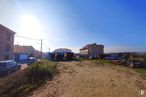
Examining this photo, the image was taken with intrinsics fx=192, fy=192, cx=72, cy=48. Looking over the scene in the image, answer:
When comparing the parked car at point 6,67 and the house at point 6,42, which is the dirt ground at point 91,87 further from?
the house at point 6,42

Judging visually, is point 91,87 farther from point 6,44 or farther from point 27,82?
point 6,44

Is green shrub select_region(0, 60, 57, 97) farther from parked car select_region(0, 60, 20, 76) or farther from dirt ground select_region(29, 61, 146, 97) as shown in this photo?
parked car select_region(0, 60, 20, 76)

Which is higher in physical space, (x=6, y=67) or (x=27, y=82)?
(x=6, y=67)

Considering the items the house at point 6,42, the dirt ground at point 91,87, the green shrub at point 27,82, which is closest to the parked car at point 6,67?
the green shrub at point 27,82

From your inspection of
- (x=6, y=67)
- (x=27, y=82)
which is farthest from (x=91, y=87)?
(x=6, y=67)

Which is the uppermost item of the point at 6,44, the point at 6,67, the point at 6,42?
the point at 6,42

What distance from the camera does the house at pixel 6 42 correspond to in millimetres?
45062

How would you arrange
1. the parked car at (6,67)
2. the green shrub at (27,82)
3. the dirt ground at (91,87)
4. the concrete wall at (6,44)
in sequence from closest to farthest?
the dirt ground at (91,87) < the green shrub at (27,82) < the parked car at (6,67) < the concrete wall at (6,44)

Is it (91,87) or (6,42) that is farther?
(6,42)

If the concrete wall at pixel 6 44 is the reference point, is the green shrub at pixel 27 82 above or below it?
below

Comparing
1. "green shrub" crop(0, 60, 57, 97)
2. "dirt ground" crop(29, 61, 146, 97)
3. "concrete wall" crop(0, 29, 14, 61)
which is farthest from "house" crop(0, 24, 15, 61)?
"dirt ground" crop(29, 61, 146, 97)

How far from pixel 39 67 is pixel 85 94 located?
796 centimetres

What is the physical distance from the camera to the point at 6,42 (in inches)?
1868

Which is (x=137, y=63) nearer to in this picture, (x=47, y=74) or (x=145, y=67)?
(x=145, y=67)
